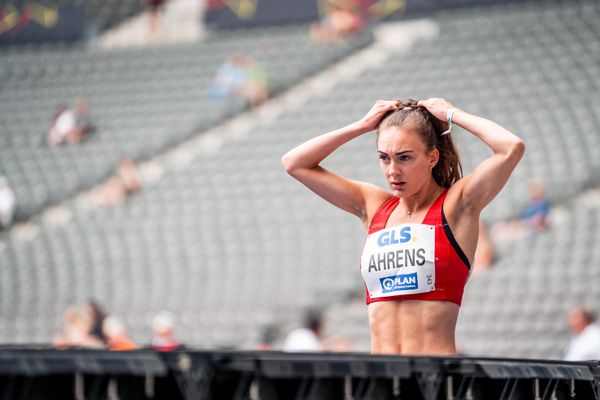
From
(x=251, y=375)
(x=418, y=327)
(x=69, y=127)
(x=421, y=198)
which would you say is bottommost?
(x=251, y=375)

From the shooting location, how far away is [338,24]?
18.9 meters

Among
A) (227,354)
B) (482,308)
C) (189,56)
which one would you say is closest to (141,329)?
(482,308)

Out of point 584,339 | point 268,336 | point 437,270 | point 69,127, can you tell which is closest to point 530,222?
point 268,336

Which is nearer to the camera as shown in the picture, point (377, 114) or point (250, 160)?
point (377, 114)

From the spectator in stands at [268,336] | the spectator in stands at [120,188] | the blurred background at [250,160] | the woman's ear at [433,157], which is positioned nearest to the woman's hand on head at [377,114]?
the woman's ear at [433,157]

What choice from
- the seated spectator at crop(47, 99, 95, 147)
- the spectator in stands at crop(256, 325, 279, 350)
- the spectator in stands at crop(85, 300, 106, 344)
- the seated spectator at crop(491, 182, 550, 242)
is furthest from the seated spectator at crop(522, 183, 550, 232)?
the seated spectator at crop(47, 99, 95, 147)

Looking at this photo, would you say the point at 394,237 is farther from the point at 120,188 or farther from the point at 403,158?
the point at 120,188

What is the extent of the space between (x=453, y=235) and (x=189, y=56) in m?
16.5

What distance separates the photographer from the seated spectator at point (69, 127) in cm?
1877

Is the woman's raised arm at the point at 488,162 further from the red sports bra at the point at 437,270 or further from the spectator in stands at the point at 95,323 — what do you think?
the spectator in stands at the point at 95,323

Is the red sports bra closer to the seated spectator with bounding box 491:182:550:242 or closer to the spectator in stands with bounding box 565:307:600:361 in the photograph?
the spectator in stands with bounding box 565:307:600:361

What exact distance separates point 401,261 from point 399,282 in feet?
0.25

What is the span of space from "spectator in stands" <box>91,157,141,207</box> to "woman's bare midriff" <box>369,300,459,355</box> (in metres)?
13.4

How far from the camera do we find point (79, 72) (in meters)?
20.4
